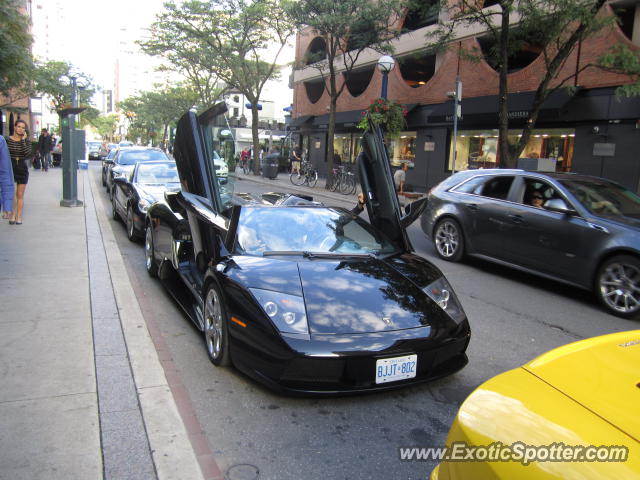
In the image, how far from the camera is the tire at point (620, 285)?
19.5ft

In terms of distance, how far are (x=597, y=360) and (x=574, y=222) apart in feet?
16.9

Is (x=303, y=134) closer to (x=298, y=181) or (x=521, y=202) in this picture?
(x=298, y=181)

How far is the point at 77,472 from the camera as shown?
2697 mm

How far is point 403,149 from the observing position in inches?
1021

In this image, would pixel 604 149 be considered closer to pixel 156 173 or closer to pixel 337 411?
pixel 156 173

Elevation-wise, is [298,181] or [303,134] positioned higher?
[303,134]

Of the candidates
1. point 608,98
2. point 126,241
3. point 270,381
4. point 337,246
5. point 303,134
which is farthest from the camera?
point 303,134

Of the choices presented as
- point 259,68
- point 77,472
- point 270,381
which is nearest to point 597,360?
point 270,381

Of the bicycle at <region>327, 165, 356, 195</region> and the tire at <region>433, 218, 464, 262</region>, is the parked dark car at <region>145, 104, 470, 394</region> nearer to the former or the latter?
the tire at <region>433, 218, 464, 262</region>

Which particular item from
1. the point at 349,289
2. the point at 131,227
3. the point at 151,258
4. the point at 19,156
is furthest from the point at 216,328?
the point at 19,156

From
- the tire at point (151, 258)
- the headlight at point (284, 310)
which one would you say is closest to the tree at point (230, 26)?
the tire at point (151, 258)

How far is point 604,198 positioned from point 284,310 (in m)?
5.38

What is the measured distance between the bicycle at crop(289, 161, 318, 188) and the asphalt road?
19.9m

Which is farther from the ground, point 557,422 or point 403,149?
point 403,149
